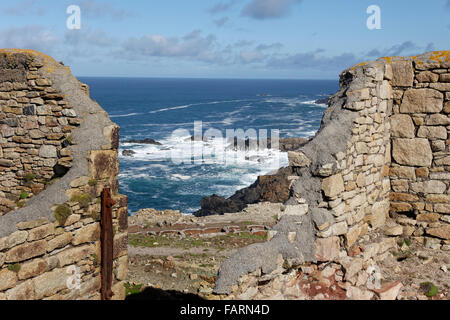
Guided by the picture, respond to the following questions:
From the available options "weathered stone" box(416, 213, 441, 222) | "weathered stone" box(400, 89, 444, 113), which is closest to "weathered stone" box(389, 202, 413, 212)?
"weathered stone" box(416, 213, 441, 222)

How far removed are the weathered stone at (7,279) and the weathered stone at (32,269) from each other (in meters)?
0.11

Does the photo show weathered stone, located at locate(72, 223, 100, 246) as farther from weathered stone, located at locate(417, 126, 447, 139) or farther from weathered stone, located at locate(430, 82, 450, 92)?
weathered stone, located at locate(430, 82, 450, 92)

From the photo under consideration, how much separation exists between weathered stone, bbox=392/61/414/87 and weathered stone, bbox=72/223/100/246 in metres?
6.81

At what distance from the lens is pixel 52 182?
8.71m

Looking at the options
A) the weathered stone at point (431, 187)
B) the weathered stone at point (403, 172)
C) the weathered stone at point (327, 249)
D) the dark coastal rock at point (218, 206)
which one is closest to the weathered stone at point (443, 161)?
the weathered stone at point (431, 187)

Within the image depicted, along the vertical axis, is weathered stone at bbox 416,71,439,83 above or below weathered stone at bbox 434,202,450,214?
above

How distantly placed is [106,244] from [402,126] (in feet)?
21.5

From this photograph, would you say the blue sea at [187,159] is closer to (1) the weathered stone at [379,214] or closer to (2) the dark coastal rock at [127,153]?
(2) the dark coastal rock at [127,153]

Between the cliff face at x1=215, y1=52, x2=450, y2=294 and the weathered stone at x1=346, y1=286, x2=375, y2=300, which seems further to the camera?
the cliff face at x1=215, y1=52, x2=450, y2=294

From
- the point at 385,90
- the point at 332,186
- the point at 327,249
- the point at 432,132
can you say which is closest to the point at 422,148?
the point at 432,132

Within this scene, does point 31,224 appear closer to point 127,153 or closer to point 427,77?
point 427,77

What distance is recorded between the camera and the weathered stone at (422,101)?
27.6 feet

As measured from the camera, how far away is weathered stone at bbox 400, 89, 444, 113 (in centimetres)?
842

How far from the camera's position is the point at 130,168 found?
48.7 m
